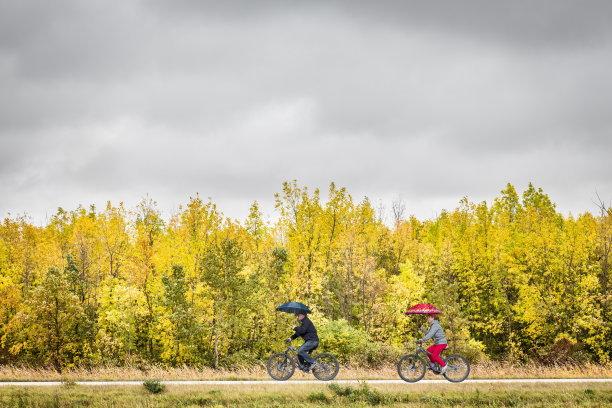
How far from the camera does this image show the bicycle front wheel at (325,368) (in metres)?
15.7

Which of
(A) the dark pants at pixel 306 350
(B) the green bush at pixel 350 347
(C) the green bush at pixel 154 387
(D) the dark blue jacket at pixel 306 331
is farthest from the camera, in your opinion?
(B) the green bush at pixel 350 347

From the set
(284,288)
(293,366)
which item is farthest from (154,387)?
(284,288)

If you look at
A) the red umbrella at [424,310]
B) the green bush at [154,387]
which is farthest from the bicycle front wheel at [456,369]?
the green bush at [154,387]

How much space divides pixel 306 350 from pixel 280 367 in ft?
5.52

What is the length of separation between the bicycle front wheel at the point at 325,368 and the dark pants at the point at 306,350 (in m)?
0.69

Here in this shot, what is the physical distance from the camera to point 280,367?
52.5 ft

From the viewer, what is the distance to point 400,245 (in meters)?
45.6

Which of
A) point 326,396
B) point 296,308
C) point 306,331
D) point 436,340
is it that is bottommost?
point 326,396

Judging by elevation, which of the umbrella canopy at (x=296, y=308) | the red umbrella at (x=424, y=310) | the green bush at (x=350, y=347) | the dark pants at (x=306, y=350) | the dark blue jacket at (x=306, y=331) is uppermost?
the umbrella canopy at (x=296, y=308)

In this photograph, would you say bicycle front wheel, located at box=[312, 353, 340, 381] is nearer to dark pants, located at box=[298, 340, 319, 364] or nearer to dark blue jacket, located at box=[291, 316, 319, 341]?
dark pants, located at box=[298, 340, 319, 364]

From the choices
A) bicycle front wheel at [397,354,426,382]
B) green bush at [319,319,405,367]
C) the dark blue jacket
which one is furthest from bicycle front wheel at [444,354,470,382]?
green bush at [319,319,405,367]

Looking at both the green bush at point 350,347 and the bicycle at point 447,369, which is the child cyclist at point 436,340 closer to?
the bicycle at point 447,369

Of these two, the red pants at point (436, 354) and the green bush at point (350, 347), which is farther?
the green bush at point (350, 347)

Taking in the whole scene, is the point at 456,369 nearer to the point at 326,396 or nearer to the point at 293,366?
the point at 326,396
